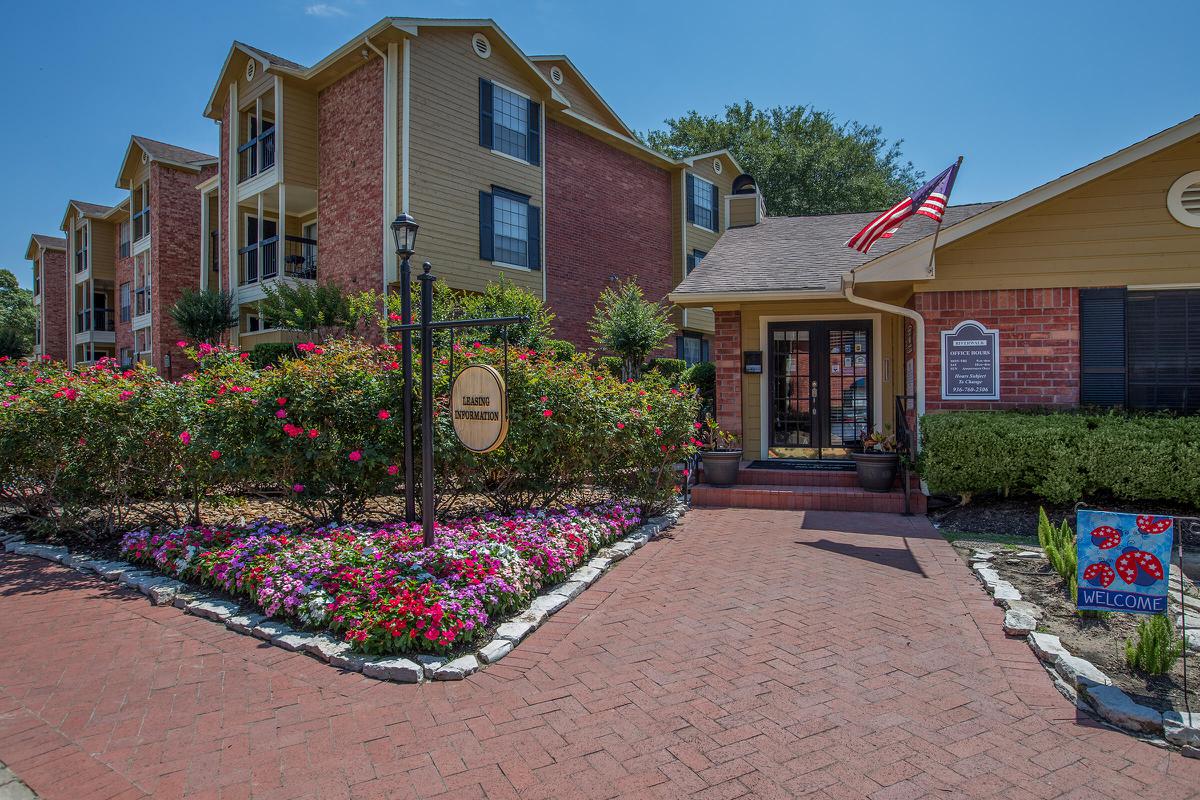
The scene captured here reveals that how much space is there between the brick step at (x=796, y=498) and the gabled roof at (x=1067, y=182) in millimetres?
2767

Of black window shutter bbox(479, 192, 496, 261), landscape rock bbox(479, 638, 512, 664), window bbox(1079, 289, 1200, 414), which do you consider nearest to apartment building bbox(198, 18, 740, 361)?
black window shutter bbox(479, 192, 496, 261)

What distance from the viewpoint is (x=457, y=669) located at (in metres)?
3.77

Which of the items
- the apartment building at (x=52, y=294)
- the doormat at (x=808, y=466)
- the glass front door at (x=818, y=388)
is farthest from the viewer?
the apartment building at (x=52, y=294)

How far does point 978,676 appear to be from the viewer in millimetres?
3709

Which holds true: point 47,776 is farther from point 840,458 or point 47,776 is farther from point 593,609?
point 840,458

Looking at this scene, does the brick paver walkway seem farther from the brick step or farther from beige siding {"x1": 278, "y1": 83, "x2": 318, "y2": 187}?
beige siding {"x1": 278, "y1": 83, "x2": 318, "y2": 187}

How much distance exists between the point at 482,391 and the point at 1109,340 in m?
7.31

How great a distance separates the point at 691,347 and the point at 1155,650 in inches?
696

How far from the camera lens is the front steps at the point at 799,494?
831cm

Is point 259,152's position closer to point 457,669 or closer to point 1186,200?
point 457,669

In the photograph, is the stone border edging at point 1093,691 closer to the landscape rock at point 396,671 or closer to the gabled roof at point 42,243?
the landscape rock at point 396,671

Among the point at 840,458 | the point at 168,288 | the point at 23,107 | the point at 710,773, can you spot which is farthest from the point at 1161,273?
the point at 168,288

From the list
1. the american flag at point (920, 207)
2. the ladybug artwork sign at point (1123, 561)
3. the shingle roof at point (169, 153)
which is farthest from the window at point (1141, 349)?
the shingle roof at point (169, 153)

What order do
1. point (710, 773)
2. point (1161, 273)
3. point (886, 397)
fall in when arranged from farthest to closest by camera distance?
point (886, 397)
point (1161, 273)
point (710, 773)
